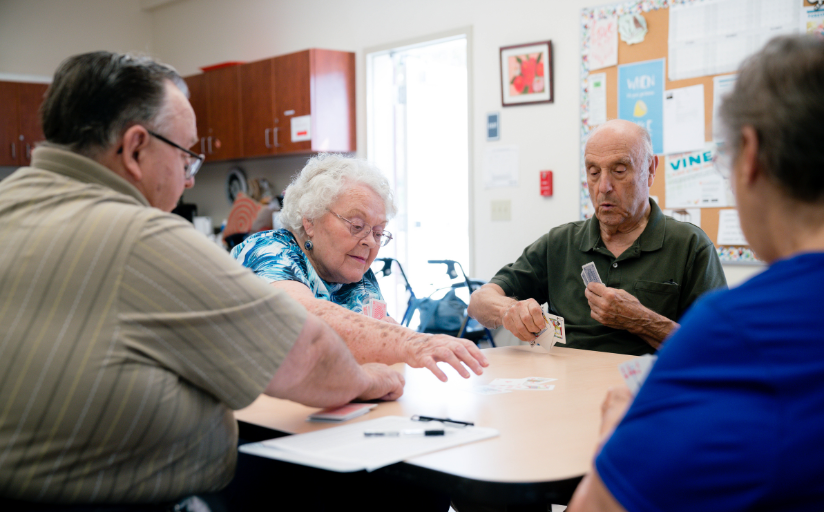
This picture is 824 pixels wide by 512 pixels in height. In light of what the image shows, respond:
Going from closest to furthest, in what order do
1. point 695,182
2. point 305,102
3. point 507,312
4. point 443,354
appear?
point 443,354, point 507,312, point 695,182, point 305,102

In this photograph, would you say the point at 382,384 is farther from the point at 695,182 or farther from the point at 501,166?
the point at 501,166

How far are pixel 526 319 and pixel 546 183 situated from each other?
7.87 ft

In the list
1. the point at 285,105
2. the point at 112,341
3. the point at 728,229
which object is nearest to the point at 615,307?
the point at 112,341

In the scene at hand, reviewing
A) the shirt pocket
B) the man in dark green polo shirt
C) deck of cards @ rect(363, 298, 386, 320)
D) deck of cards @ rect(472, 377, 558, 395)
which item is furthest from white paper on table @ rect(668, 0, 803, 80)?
deck of cards @ rect(472, 377, 558, 395)

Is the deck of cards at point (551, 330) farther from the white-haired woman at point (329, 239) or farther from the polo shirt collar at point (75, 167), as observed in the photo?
the polo shirt collar at point (75, 167)

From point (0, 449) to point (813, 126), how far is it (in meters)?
1.13

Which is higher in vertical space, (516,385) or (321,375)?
(321,375)

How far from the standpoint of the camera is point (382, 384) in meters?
1.50

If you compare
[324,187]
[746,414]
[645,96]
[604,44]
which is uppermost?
[604,44]

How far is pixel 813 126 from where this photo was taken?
0.74 m

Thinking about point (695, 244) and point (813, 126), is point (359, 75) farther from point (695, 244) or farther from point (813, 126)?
point (813, 126)

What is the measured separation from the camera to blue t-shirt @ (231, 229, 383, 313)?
6.35 feet

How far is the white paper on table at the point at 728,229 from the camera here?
3.63 metres

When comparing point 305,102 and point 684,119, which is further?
point 305,102
